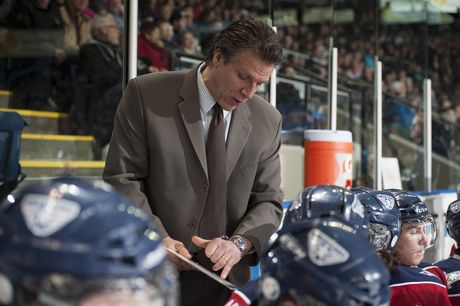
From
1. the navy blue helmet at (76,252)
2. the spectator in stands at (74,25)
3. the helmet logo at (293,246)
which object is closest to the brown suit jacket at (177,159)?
the helmet logo at (293,246)

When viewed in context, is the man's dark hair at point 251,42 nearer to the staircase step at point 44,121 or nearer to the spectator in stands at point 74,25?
the staircase step at point 44,121

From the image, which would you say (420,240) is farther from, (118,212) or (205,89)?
(118,212)

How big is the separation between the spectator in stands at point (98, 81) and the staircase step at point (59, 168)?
13 centimetres

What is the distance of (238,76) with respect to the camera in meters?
1.82

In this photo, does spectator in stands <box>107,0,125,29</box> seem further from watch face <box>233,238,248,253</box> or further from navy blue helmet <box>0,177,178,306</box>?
navy blue helmet <box>0,177,178,306</box>

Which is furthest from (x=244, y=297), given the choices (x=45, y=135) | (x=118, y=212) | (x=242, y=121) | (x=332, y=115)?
(x=332, y=115)

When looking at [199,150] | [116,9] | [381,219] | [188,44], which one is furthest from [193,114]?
[188,44]

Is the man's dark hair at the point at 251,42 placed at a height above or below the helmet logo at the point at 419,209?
above

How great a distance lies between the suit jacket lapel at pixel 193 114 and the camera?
74.2 inches

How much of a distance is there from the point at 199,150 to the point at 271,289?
0.92 m

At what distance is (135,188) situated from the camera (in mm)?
1823

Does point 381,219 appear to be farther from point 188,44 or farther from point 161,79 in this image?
point 188,44

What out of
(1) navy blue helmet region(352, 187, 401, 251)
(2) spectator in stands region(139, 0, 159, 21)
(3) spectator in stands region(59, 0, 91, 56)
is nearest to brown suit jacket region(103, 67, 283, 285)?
(1) navy blue helmet region(352, 187, 401, 251)

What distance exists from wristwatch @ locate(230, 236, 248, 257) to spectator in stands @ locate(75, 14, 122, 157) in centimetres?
185
